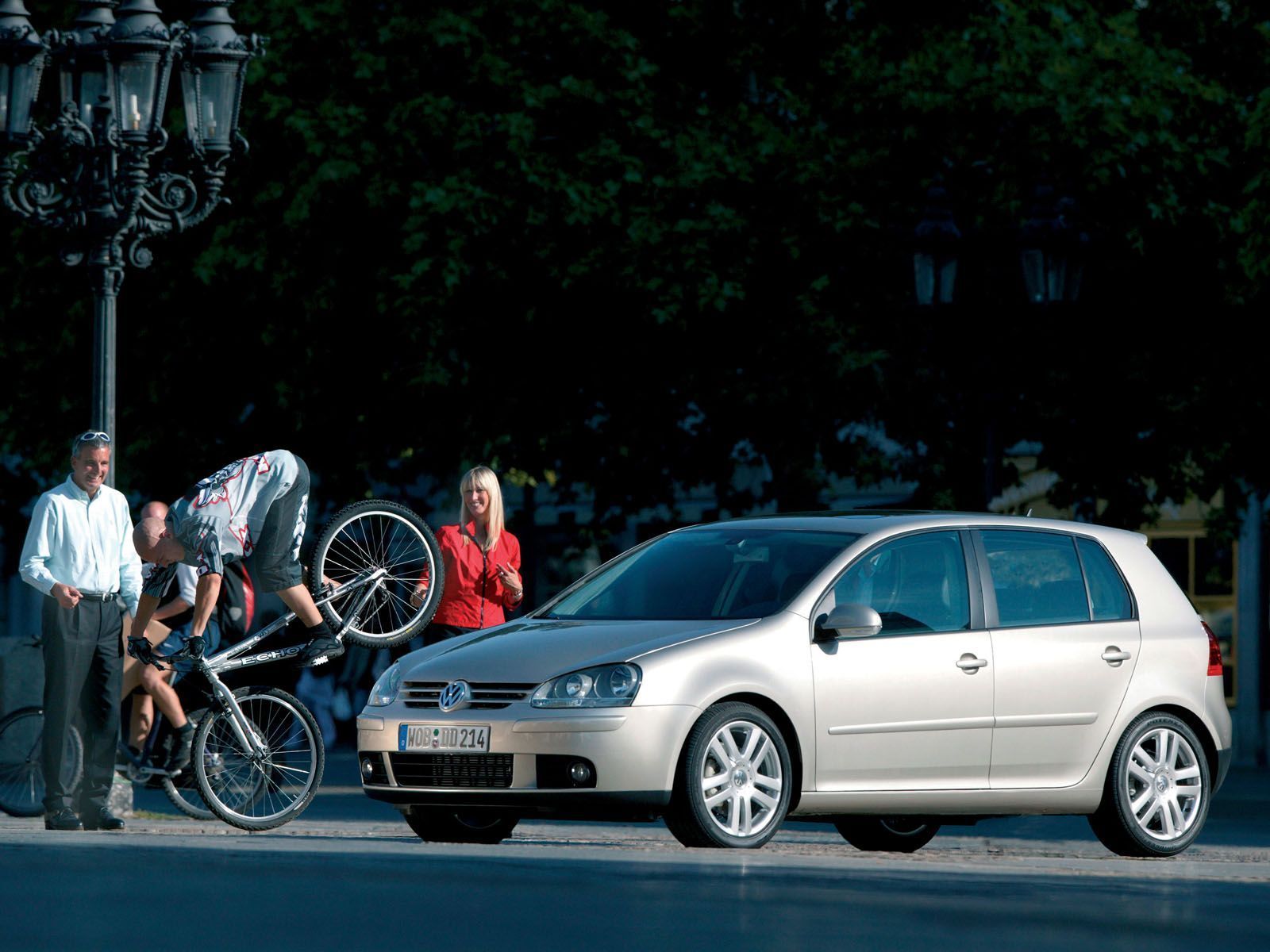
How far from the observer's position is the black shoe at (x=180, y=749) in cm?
1319

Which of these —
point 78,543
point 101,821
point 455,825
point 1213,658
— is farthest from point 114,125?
point 1213,658

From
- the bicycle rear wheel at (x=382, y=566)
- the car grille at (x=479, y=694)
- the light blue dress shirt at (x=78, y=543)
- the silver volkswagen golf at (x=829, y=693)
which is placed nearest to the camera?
the silver volkswagen golf at (x=829, y=693)

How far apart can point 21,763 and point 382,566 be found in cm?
211

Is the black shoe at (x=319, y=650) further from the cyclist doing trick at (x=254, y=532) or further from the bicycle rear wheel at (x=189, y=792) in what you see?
the bicycle rear wheel at (x=189, y=792)

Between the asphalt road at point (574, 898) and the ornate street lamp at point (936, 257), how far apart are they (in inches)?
347

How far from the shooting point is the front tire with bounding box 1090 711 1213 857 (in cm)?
1212

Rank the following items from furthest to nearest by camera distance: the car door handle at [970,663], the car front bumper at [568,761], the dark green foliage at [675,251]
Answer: the dark green foliage at [675,251] < the car door handle at [970,663] < the car front bumper at [568,761]

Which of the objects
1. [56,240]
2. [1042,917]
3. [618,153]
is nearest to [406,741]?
[1042,917]

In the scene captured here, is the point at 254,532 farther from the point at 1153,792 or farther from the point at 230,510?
the point at 1153,792

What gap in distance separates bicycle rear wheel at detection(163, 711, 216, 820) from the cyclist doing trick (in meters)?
0.42

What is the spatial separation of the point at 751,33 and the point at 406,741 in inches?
568

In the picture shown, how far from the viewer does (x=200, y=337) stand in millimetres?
24391

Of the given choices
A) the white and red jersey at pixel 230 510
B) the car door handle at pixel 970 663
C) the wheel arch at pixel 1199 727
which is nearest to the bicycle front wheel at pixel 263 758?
the white and red jersey at pixel 230 510

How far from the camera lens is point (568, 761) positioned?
421 inches
